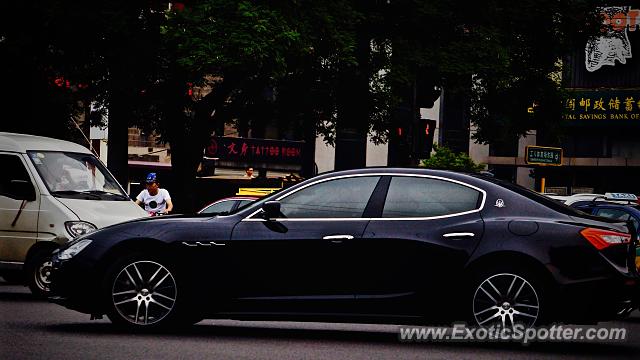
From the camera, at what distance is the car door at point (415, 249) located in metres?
10.2

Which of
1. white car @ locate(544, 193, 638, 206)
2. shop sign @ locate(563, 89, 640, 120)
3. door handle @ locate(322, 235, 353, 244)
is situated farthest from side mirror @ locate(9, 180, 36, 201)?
shop sign @ locate(563, 89, 640, 120)

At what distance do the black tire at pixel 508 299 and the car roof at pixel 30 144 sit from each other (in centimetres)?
717

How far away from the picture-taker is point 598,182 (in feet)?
249

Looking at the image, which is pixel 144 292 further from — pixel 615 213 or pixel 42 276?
pixel 615 213

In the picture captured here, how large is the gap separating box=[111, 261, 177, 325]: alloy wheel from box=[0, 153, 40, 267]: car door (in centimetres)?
428

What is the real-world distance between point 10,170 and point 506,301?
7406mm

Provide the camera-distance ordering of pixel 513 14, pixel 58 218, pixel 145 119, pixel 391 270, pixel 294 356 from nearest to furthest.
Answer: pixel 294 356 < pixel 391 270 < pixel 58 218 < pixel 513 14 < pixel 145 119

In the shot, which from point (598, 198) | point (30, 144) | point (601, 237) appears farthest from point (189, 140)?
point (601, 237)

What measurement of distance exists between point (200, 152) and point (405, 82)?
5.48 metres

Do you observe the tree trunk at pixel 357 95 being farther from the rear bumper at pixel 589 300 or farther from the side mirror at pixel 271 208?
the rear bumper at pixel 589 300

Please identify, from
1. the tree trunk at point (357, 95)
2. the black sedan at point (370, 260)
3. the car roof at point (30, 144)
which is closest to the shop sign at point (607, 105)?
the tree trunk at point (357, 95)

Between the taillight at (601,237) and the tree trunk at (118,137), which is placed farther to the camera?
the tree trunk at (118,137)

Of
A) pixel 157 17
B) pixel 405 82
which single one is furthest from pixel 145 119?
pixel 405 82

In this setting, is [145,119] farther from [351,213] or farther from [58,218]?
[351,213]
